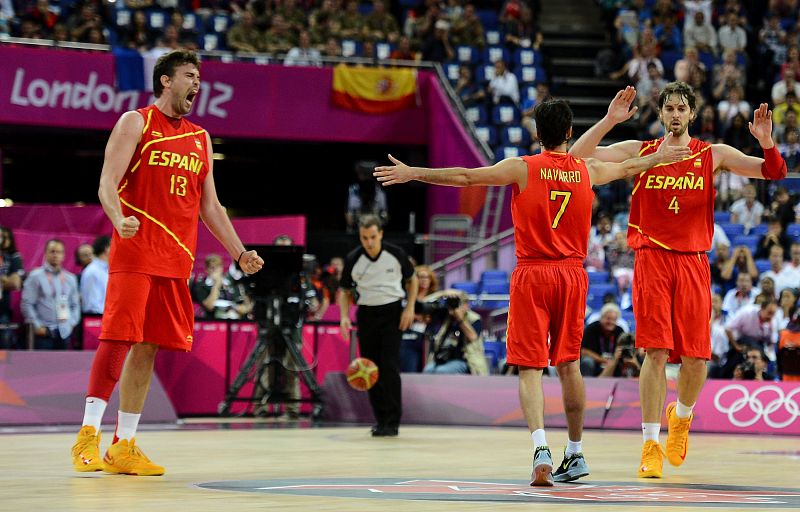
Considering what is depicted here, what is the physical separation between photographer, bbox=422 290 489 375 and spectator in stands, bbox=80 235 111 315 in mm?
3822

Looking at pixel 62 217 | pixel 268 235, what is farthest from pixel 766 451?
pixel 62 217

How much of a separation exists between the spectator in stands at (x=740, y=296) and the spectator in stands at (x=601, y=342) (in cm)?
251

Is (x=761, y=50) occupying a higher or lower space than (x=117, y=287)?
higher

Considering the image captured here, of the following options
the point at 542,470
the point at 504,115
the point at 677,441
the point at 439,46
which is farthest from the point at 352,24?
the point at 542,470

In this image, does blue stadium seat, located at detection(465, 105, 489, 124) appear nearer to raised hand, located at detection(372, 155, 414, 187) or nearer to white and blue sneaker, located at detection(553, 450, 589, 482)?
white and blue sneaker, located at detection(553, 450, 589, 482)

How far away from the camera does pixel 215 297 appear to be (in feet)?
52.4

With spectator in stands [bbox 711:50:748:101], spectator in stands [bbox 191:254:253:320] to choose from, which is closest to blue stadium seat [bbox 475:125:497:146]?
spectator in stands [bbox 711:50:748:101]

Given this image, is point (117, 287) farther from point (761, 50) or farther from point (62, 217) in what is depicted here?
point (761, 50)

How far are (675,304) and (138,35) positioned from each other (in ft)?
51.2

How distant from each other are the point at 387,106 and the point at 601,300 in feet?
22.8

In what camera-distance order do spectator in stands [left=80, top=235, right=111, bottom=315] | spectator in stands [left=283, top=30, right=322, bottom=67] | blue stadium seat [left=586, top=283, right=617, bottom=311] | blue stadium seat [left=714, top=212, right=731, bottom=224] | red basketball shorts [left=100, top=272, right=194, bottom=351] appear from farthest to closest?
spectator in stands [left=283, top=30, right=322, bottom=67] < blue stadium seat [left=714, top=212, right=731, bottom=224] < blue stadium seat [left=586, top=283, right=617, bottom=311] < spectator in stands [left=80, top=235, right=111, bottom=315] < red basketball shorts [left=100, top=272, right=194, bottom=351]

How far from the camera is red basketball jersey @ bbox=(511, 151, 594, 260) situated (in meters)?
7.42

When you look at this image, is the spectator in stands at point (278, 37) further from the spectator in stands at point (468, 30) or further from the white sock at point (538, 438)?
the white sock at point (538, 438)

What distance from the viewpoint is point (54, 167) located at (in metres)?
27.3
